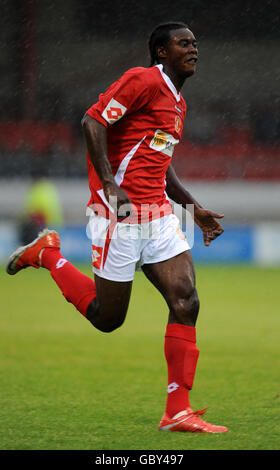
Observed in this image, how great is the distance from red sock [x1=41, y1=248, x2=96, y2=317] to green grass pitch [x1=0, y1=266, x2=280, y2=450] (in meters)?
0.63

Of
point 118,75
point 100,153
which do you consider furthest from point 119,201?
point 118,75

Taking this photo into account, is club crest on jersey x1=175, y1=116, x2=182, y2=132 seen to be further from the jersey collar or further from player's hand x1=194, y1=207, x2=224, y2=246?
player's hand x1=194, y1=207, x2=224, y2=246

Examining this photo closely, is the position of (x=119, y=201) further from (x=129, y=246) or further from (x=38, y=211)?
(x=38, y=211)

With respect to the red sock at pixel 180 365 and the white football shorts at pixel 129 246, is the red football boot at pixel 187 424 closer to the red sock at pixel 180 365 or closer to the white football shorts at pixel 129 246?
the red sock at pixel 180 365

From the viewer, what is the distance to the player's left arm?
4.64 meters

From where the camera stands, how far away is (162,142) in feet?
14.4

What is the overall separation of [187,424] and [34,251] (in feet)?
4.75

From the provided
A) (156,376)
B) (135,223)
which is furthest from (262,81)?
(135,223)

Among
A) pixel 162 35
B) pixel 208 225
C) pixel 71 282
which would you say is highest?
pixel 162 35

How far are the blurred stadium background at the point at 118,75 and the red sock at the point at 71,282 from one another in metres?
13.0

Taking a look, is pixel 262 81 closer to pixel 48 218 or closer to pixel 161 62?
pixel 48 218

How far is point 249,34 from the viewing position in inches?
918

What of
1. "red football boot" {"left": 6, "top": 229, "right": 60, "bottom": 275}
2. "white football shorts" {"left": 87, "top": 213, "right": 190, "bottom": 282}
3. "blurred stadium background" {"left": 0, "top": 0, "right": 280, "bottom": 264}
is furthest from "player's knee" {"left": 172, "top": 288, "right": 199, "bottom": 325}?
"blurred stadium background" {"left": 0, "top": 0, "right": 280, "bottom": 264}

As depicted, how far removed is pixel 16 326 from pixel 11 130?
12791 mm
